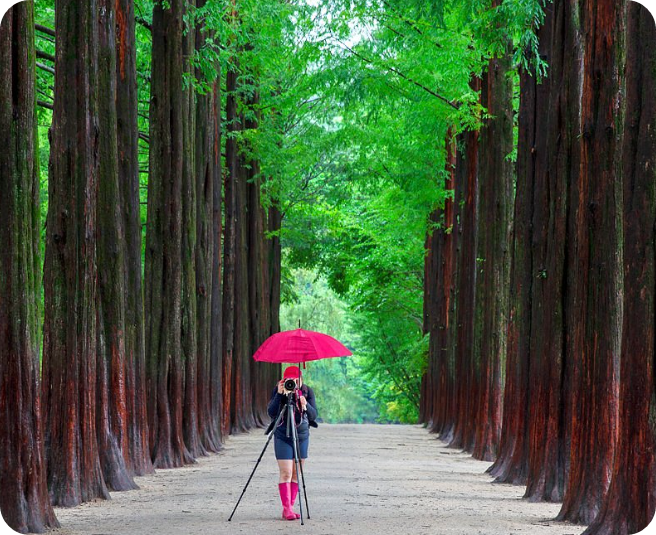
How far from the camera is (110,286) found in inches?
578

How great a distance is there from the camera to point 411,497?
13961mm

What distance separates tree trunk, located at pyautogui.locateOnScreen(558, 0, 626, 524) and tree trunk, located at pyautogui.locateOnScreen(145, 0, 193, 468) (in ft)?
28.0

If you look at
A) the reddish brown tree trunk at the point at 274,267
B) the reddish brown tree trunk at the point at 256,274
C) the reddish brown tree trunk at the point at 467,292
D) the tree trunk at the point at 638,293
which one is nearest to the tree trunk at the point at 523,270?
the tree trunk at the point at 638,293

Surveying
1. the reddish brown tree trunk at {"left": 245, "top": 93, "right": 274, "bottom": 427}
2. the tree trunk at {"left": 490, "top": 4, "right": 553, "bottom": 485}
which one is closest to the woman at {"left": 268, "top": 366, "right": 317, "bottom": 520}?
the tree trunk at {"left": 490, "top": 4, "right": 553, "bottom": 485}

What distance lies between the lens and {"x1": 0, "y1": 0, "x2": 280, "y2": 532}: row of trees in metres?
9.82

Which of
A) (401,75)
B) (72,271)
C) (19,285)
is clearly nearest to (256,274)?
(401,75)

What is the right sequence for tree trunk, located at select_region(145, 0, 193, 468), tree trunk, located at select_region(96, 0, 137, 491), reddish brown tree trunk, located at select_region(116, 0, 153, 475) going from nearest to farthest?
tree trunk, located at select_region(96, 0, 137, 491) < reddish brown tree trunk, located at select_region(116, 0, 153, 475) < tree trunk, located at select_region(145, 0, 193, 468)

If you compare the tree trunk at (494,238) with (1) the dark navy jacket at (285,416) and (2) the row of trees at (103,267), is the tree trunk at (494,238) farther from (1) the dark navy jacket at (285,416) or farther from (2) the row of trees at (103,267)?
(1) the dark navy jacket at (285,416)

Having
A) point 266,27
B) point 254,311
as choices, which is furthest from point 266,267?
point 266,27

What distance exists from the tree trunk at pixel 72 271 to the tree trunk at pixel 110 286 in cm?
106

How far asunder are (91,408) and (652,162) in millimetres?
7381

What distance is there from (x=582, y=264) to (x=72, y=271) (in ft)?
19.6

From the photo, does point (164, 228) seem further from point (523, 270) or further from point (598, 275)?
point (598, 275)

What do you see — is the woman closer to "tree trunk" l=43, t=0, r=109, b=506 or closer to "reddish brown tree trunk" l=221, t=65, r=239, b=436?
"tree trunk" l=43, t=0, r=109, b=506
